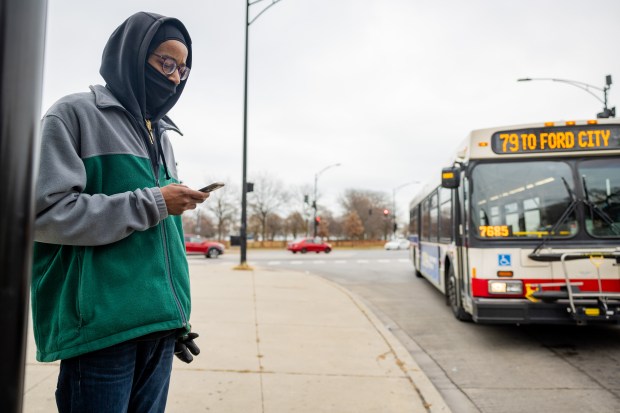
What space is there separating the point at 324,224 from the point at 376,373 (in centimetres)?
7358

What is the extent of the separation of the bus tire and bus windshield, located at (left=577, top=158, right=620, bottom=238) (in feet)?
7.38

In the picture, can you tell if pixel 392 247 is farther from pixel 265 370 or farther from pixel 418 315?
pixel 265 370

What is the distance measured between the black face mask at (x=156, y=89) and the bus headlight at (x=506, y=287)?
4.95 metres

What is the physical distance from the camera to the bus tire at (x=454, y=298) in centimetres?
718

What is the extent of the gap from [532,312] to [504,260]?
0.68 meters

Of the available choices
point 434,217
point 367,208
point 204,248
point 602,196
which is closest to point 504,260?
point 602,196

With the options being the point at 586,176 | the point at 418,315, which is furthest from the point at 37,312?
the point at 418,315

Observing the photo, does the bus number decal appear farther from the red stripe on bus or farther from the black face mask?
the black face mask

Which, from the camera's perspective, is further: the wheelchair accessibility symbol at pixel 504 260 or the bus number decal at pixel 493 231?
the bus number decal at pixel 493 231

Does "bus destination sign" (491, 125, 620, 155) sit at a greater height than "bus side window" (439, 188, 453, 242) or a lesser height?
greater

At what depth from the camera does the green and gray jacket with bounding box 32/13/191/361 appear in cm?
138

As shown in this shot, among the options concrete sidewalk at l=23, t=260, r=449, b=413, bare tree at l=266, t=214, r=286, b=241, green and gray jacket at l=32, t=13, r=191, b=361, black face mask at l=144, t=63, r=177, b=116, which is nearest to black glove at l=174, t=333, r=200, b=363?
green and gray jacket at l=32, t=13, r=191, b=361

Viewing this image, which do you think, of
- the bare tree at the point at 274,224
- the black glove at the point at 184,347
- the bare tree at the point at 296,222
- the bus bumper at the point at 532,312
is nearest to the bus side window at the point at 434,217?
the bus bumper at the point at 532,312

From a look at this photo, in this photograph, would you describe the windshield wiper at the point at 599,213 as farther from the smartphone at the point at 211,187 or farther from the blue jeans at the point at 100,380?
the blue jeans at the point at 100,380
